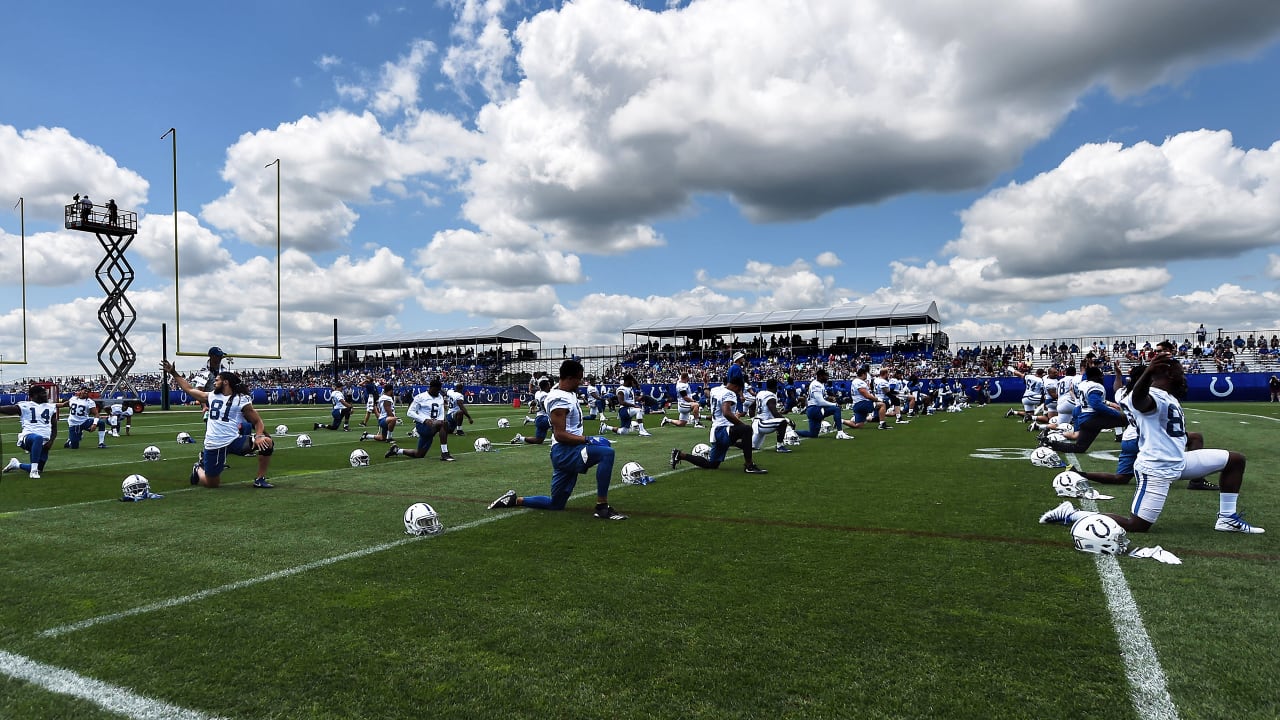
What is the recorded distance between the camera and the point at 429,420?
47.5 feet

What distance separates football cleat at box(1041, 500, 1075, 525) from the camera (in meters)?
6.93

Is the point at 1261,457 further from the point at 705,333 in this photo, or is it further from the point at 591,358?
the point at 591,358

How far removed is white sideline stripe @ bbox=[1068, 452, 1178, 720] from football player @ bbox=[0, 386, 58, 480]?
15.5 m

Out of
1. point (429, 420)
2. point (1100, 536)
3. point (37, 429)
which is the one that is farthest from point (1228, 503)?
point (37, 429)

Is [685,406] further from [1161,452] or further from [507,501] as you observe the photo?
[1161,452]

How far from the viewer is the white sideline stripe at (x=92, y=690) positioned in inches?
131

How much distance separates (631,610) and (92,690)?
115 inches

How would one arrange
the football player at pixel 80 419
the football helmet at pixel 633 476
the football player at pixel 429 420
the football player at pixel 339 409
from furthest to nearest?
the football player at pixel 339 409 → the football player at pixel 80 419 → the football player at pixel 429 420 → the football helmet at pixel 633 476

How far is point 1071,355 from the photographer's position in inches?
1857

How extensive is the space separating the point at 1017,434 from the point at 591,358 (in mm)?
50005

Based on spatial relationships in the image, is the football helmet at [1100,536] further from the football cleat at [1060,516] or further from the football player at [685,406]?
the football player at [685,406]

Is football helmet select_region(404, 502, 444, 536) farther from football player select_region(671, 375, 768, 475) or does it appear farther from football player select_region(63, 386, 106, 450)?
football player select_region(63, 386, 106, 450)

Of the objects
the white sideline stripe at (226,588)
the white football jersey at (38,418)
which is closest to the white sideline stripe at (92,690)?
the white sideline stripe at (226,588)

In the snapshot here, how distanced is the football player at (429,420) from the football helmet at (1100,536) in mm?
11331
